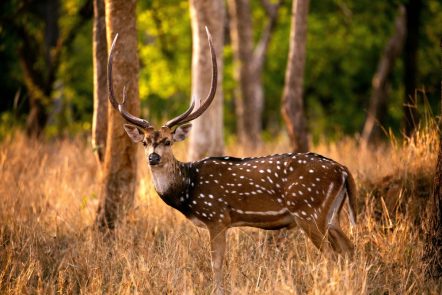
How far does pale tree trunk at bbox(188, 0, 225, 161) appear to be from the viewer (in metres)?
12.3

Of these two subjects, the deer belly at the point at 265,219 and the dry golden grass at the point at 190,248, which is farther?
the deer belly at the point at 265,219

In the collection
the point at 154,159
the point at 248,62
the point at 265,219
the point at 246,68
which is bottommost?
the point at 265,219

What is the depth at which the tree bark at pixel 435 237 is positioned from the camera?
6.83m

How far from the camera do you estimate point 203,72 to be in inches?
489

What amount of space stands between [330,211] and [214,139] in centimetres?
561

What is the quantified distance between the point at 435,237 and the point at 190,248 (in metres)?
2.33

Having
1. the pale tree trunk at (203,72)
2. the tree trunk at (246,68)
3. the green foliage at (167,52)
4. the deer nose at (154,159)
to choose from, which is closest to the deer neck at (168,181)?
the deer nose at (154,159)

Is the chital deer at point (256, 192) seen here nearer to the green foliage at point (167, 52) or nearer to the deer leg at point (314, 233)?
the deer leg at point (314, 233)

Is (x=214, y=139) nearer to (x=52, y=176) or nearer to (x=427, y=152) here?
(x=52, y=176)

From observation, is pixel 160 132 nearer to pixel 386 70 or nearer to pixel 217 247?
pixel 217 247

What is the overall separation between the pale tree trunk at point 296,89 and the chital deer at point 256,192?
16.0ft

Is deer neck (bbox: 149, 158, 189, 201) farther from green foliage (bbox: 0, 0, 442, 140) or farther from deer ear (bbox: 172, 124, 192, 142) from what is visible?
green foliage (bbox: 0, 0, 442, 140)

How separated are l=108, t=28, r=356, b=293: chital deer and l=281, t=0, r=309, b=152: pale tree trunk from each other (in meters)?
4.89

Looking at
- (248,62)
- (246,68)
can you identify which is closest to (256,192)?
(248,62)
